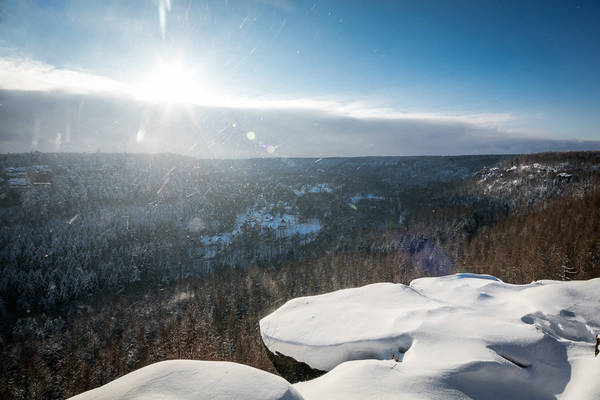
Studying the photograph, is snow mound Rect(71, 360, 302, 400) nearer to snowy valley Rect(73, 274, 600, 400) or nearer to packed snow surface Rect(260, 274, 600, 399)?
snowy valley Rect(73, 274, 600, 400)

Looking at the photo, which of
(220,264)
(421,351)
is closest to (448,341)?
(421,351)

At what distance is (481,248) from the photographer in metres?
74.4

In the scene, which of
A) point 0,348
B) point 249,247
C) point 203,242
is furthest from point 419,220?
point 0,348

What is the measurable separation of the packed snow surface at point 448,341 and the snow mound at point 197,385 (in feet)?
6.32

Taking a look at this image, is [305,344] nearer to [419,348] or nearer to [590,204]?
[419,348]

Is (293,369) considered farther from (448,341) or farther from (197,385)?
(448,341)

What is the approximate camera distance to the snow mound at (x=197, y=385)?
571cm

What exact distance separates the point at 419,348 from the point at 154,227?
698 feet

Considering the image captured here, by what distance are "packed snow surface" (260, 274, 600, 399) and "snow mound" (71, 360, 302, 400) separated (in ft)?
6.32

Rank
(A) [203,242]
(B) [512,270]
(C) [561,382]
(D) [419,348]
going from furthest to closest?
(A) [203,242] → (B) [512,270] → (D) [419,348] → (C) [561,382]

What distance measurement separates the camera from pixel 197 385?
6066 millimetres

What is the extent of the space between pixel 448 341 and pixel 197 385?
7.47 metres

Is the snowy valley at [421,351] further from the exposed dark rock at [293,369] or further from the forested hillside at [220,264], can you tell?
the forested hillside at [220,264]

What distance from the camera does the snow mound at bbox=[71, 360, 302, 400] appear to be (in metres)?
5.71
